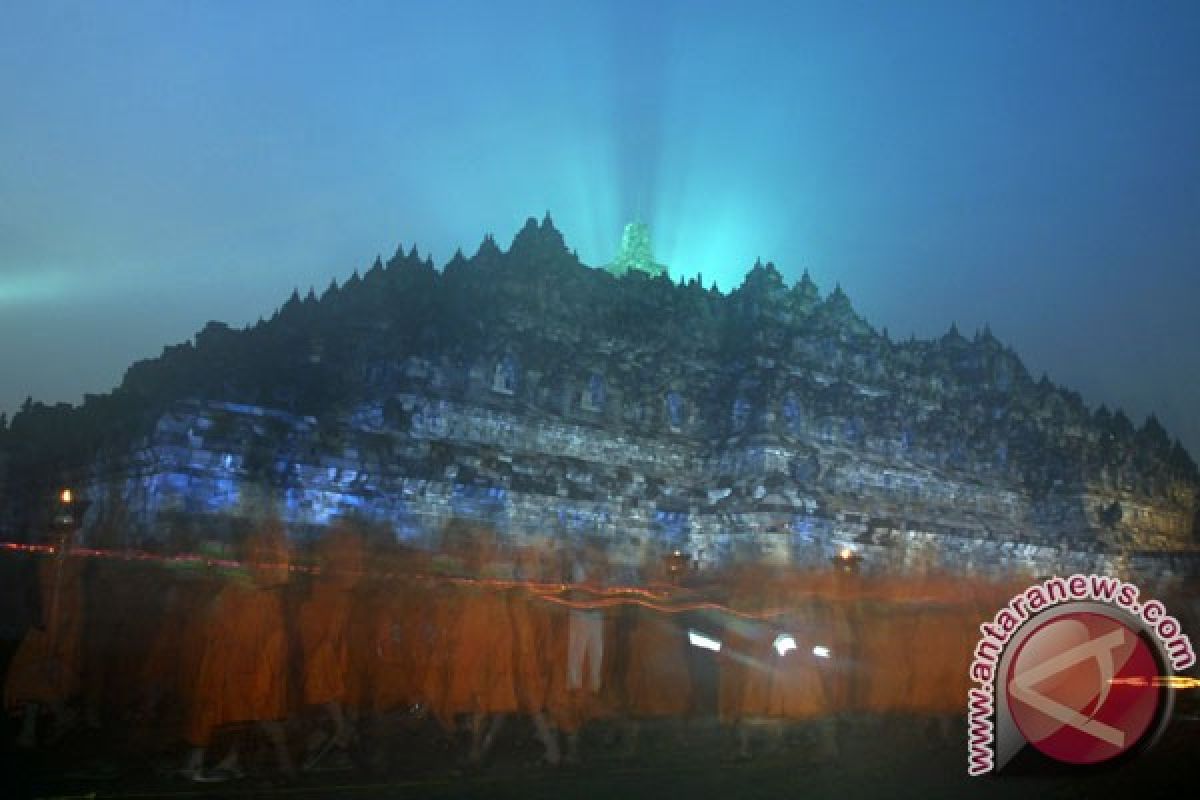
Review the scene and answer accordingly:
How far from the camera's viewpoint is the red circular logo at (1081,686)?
8.91 metres

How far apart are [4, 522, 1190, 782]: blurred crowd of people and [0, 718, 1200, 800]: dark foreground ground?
276 millimetres

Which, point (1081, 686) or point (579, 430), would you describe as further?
point (579, 430)

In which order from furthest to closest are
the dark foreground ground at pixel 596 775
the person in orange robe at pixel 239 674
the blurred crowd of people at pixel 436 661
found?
1. the blurred crowd of people at pixel 436 661
2. the person in orange robe at pixel 239 674
3. the dark foreground ground at pixel 596 775

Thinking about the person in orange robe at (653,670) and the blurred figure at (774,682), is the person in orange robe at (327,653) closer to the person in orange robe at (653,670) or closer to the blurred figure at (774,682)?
the person in orange robe at (653,670)

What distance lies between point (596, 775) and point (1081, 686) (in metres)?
5.41

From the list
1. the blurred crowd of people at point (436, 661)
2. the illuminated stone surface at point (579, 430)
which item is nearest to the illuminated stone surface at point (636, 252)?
the illuminated stone surface at point (579, 430)

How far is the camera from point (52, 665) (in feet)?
38.4

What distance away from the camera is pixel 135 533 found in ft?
64.5

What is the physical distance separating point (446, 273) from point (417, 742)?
71.8 ft

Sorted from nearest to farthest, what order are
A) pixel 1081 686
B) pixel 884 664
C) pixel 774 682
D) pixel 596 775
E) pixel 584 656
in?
pixel 1081 686
pixel 596 775
pixel 584 656
pixel 774 682
pixel 884 664

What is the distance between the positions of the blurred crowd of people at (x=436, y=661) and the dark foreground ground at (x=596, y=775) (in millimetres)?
276

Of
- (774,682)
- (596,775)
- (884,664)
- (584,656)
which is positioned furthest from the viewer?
(884,664)

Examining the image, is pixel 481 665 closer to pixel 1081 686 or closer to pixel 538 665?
pixel 538 665

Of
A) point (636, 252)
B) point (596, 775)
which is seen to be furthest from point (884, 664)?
point (636, 252)
